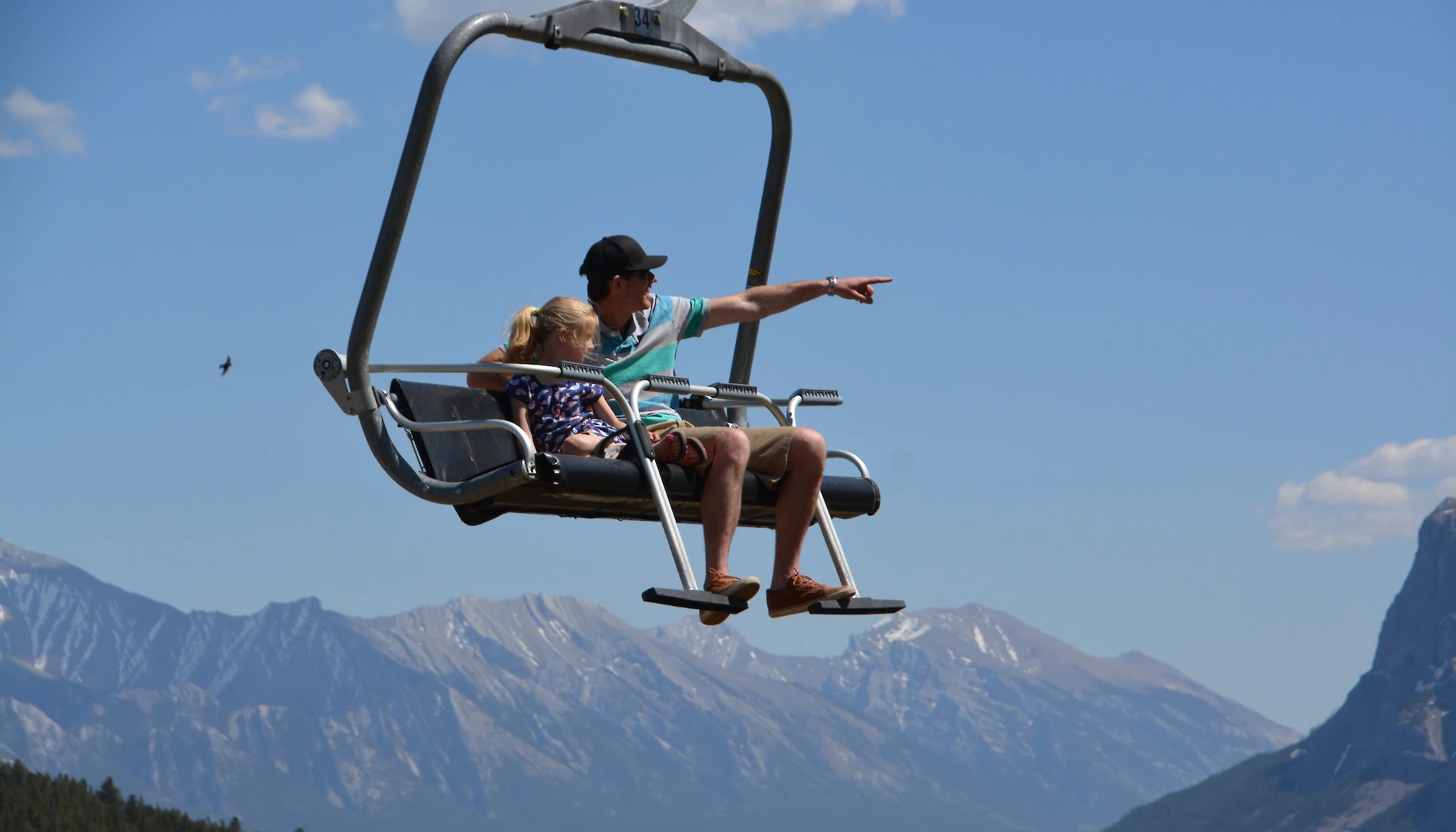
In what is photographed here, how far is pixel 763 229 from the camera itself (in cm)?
939

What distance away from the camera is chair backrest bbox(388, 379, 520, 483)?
310 inches

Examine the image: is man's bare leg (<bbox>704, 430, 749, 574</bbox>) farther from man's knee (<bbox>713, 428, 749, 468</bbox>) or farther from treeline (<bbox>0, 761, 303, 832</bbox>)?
treeline (<bbox>0, 761, 303, 832</bbox>)

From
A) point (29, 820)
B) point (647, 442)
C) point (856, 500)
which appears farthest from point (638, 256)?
point (29, 820)

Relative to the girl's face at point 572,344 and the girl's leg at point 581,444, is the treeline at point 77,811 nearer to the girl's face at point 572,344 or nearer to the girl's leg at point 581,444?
the girl's leg at point 581,444

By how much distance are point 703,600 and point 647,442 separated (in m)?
0.82

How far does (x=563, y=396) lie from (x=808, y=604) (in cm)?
137

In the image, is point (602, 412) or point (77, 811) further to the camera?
point (77, 811)

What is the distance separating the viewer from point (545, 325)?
308 inches

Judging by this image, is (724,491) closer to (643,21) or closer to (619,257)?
(619,257)

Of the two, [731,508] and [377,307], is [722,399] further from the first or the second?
[377,307]

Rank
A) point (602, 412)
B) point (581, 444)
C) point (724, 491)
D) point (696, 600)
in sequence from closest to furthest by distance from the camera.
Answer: point (696, 600)
point (724, 491)
point (581, 444)
point (602, 412)

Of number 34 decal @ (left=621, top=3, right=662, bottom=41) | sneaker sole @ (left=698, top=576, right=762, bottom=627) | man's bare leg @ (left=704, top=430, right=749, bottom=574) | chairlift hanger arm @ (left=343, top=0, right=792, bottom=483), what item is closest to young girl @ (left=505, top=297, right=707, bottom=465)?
man's bare leg @ (left=704, top=430, right=749, bottom=574)

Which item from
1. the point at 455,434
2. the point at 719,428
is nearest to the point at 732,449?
the point at 719,428

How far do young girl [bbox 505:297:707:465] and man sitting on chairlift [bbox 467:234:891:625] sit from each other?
0.34 feet
